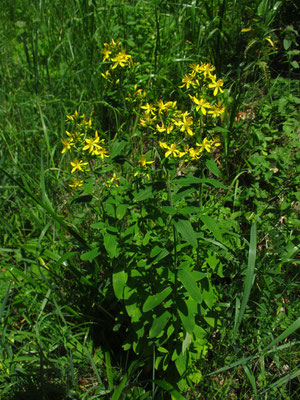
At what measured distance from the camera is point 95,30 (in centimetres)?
313

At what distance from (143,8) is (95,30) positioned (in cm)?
53

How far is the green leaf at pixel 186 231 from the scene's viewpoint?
1181 millimetres

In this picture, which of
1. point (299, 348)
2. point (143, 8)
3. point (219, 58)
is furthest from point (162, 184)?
point (143, 8)

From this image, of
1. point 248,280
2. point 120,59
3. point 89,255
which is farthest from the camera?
point 120,59

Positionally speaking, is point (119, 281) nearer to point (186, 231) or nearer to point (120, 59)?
point (186, 231)

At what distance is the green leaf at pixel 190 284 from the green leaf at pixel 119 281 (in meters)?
0.27

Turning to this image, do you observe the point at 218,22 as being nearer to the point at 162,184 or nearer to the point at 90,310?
the point at 162,184

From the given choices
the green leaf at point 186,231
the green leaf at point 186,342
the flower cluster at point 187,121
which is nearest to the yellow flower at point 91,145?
the flower cluster at point 187,121

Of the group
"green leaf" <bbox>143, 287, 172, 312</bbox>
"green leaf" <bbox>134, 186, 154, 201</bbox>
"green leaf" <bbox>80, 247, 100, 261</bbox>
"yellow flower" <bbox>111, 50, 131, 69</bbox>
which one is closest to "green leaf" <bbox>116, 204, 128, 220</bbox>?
"green leaf" <bbox>134, 186, 154, 201</bbox>

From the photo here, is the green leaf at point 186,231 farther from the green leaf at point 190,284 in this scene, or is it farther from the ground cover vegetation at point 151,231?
the green leaf at point 190,284

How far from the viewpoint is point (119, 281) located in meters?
1.47

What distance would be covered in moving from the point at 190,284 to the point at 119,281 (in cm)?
34

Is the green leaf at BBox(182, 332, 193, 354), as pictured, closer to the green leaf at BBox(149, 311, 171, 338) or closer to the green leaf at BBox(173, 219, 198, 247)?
the green leaf at BBox(149, 311, 171, 338)

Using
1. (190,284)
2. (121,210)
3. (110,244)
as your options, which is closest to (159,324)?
(190,284)
